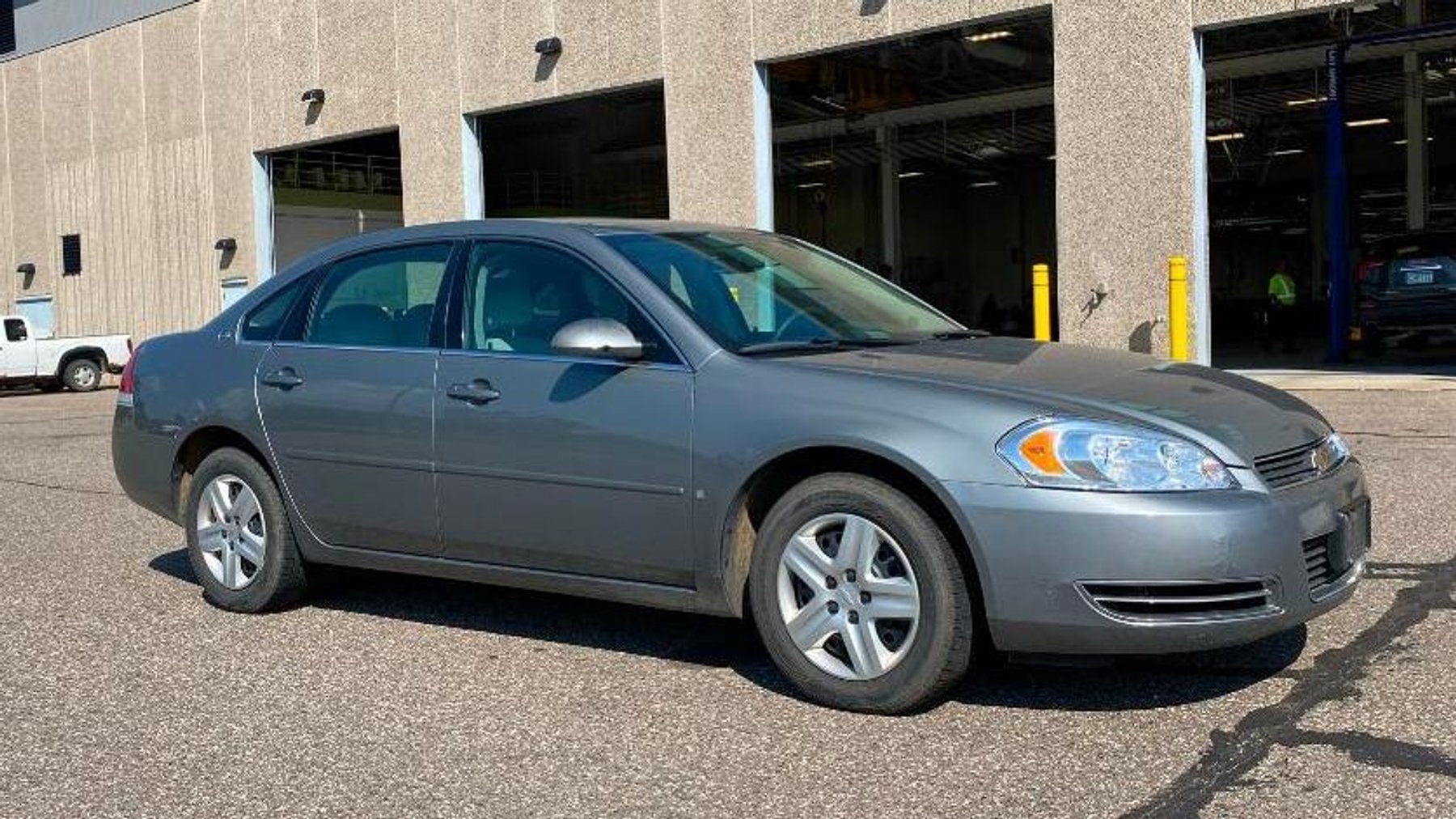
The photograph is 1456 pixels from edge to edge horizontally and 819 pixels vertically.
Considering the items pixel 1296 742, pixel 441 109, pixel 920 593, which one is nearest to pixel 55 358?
pixel 441 109

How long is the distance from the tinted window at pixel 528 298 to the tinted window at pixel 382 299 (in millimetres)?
207

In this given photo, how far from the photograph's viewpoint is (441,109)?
21.4 meters

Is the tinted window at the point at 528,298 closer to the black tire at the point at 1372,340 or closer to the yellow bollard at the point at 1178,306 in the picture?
the yellow bollard at the point at 1178,306

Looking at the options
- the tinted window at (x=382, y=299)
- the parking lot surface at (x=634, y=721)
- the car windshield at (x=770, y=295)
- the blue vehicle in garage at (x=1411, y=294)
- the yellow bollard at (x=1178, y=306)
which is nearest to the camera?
the parking lot surface at (x=634, y=721)

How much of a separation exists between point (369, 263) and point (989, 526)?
295 cm

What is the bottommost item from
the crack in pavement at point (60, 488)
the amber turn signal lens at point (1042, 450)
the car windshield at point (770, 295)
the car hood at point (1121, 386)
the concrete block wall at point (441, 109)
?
the crack in pavement at point (60, 488)

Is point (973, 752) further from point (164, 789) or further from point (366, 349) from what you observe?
point (366, 349)

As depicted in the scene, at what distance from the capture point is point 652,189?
38.0 m

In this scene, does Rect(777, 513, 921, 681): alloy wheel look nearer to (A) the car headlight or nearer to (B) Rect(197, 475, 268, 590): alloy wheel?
(A) the car headlight

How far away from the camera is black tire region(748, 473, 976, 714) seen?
4.12 metres

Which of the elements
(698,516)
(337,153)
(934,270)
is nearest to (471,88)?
(337,153)

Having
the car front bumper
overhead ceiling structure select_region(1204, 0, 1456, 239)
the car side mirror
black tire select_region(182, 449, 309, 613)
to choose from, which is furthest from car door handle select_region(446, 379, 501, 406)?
overhead ceiling structure select_region(1204, 0, 1456, 239)

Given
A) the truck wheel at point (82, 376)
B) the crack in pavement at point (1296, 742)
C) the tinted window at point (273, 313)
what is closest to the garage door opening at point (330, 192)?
the truck wheel at point (82, 376)

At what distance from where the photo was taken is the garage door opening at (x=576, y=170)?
122 ft
